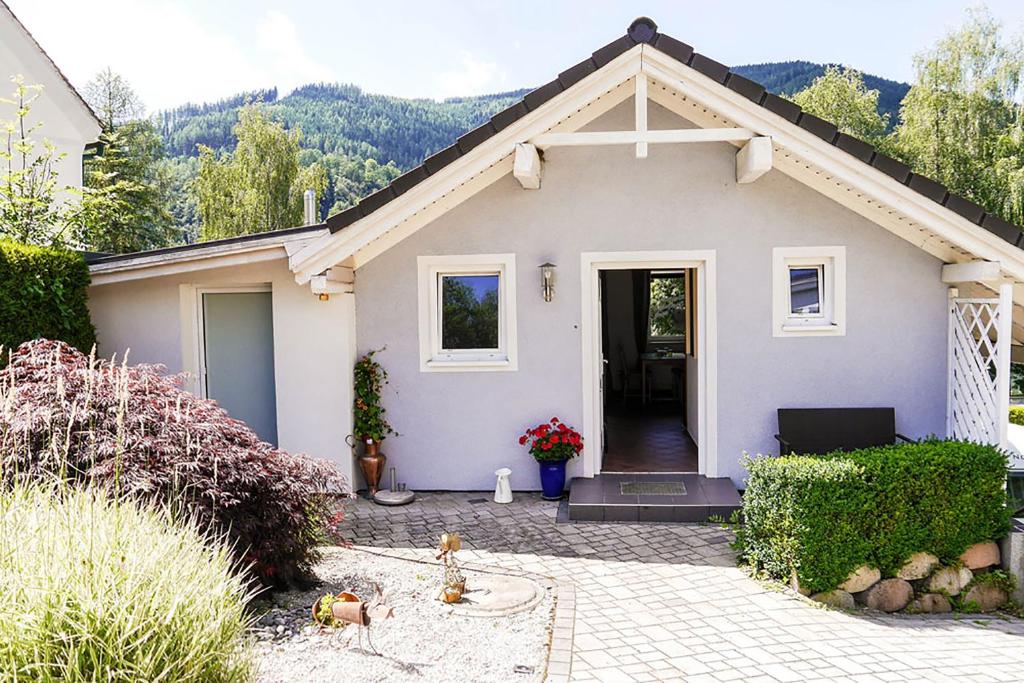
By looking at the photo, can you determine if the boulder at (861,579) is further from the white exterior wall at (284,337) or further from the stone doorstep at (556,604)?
the white exterior wall at (284,337)

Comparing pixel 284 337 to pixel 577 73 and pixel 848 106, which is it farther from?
pixel 848 106

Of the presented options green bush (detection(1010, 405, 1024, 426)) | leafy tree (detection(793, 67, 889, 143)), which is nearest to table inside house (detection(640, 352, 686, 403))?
green bush (detection(1010, 405, 1024, 426))

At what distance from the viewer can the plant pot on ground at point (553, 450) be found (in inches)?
340

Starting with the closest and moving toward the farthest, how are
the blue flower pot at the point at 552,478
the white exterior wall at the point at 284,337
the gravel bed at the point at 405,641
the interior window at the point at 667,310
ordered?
the gravel bed at the point at 405,641, the blue flower pot at the point at 552,478, the white exterior wall at the point at 284,337, the interior window at the point at 667,310

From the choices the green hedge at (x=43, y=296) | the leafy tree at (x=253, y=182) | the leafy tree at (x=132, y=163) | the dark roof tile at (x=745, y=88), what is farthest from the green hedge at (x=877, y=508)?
the leafy tree at (x=253, y=182)

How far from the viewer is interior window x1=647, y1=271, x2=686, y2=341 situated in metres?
16.8

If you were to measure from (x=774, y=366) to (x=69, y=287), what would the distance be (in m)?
8.30

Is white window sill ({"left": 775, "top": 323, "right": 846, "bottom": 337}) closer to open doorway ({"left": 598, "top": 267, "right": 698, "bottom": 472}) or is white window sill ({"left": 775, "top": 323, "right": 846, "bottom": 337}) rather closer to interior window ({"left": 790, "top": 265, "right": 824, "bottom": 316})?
interior window ({"left": 790, "top": 265, "right": 824, "bottom": 316})

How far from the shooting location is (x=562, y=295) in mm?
8906

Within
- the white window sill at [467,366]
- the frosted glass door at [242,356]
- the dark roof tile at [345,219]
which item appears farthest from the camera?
the frosted glass door at [242,356]

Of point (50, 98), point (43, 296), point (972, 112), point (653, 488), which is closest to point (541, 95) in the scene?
point (653, 488)

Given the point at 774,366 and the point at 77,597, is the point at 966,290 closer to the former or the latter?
the point at 774,366

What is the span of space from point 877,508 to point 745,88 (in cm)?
431

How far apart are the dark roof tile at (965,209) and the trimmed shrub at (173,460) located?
259 inches
